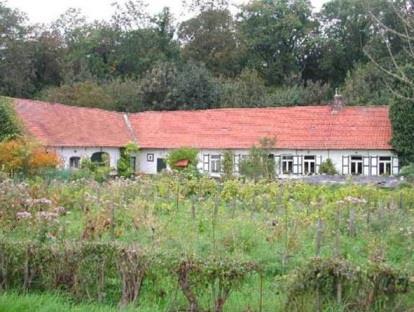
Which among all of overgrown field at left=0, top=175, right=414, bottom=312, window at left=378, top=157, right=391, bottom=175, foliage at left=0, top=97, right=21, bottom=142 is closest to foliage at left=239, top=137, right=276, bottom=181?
window at left=378, top=157, right=391, bottom=175

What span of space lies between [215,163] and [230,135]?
6.20 feet

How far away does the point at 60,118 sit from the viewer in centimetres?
3556

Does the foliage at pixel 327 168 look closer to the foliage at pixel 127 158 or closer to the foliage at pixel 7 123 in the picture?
the foliage at pixel 127 158

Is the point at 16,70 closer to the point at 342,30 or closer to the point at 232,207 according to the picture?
the point at 342,30

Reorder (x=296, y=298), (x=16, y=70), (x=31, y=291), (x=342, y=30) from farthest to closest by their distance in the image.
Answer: (x=342, y=30) < (x=16, y=70) < (x=31, y=291) < (x=296, y=298)

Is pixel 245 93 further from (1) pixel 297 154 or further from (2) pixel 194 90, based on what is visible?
(1) pixel 297 154

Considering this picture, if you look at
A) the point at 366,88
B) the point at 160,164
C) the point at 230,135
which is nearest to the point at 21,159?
the point at 160,164

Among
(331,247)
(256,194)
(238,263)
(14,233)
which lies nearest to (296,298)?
(238,263)

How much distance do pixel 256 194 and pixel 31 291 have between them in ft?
31.5

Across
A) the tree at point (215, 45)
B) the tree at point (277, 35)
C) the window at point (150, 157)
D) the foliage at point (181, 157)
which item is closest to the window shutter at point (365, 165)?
the foliage at point (181, 157)

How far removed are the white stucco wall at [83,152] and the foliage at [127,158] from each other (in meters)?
0.46

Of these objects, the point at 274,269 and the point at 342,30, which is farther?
the point at 342,30

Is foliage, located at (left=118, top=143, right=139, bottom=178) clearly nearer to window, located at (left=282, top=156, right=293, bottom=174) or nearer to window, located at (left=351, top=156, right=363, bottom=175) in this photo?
window, located at (left=282, top=156, right=293, bottom=174)

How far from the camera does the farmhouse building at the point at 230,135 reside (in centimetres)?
3422
